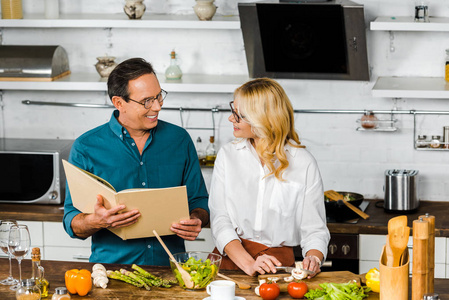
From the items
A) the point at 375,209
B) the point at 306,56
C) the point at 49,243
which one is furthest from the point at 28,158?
the point at 375,209

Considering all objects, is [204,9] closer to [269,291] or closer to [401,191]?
[401,191]

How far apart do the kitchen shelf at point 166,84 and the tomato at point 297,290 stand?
2.05 meters

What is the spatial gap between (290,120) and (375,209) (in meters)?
1.70

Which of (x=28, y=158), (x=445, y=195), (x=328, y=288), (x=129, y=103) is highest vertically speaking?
(x=129, y=103)

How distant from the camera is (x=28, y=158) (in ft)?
14.4

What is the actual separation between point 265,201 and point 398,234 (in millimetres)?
938

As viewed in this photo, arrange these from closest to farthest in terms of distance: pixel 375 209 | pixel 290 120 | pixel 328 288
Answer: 1. pixel 328 288
2. pixel 290 120
3. pixel 375 209

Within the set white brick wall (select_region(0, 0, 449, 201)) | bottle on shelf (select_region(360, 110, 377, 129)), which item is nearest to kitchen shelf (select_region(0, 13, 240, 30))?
white brick wall (select_region(0, 0, 449, 201))

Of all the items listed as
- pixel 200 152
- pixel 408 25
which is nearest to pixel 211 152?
pixel 200 152

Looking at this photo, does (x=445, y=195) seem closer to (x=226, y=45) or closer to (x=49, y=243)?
(x=226, y=45)

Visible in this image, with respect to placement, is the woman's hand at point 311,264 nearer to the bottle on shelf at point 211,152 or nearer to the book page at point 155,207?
the book page at point 155,207

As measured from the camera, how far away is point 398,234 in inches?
82.5

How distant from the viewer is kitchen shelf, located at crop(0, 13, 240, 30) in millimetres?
4223

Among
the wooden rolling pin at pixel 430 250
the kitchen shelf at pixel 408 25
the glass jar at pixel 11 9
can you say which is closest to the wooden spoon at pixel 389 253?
the wooden rolling pin at pixel 430 250
